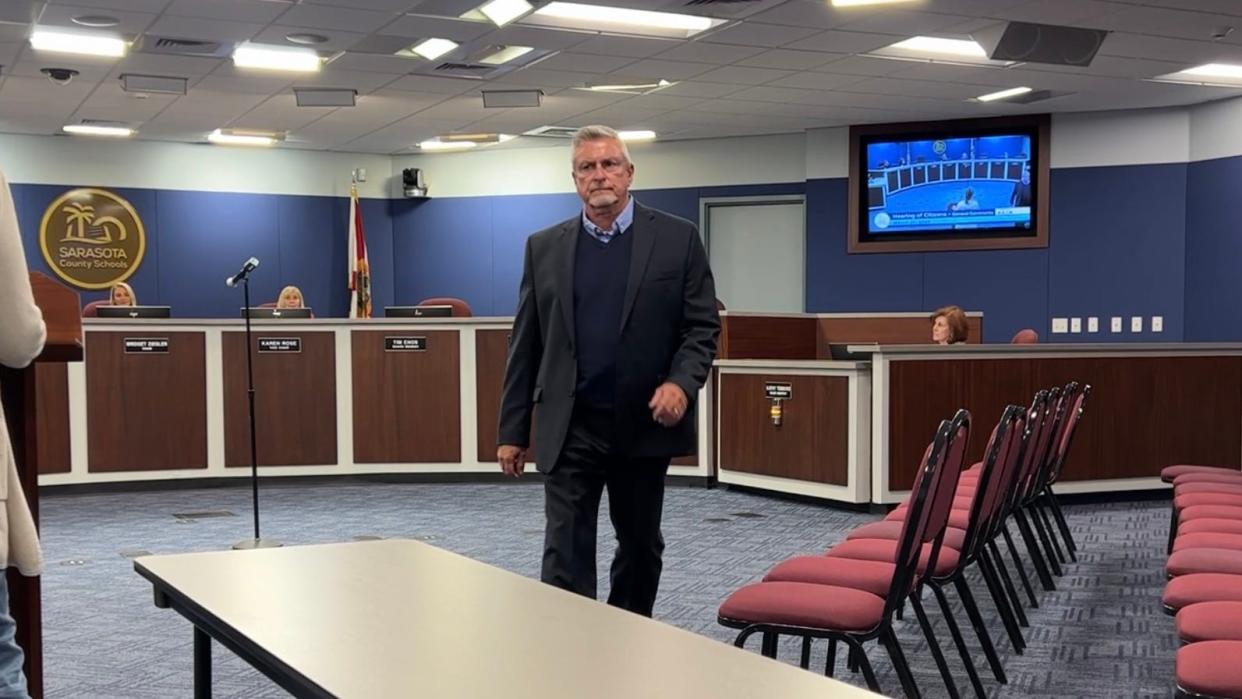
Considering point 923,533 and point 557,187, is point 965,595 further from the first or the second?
point 557,187

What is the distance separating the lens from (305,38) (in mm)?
8273

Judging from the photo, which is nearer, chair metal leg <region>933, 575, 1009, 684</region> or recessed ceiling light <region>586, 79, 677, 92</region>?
chair metal leg <region>933, 575, 1009, 684</region>

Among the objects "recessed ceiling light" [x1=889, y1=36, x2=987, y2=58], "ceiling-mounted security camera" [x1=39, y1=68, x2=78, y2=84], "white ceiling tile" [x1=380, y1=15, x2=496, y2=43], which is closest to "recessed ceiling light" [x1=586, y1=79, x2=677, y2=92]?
"white ceiling tile" [x1=380, y1=15, x2=496, y2=43]

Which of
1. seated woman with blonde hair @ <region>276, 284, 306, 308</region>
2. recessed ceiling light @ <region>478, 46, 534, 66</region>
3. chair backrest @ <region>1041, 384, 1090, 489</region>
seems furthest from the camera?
seated woman with blonde hair @ <region>276, 284, 306, 308</region>

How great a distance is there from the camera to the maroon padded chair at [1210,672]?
2170 millimetres

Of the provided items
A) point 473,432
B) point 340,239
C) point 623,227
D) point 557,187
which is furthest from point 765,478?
point 340,239

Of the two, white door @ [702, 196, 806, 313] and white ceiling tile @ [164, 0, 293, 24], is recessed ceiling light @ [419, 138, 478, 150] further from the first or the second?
white ceiling tile @ [164, 0, 293, 24]

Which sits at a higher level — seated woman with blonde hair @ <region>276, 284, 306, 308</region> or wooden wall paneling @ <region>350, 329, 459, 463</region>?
seated woman with blonde hair @ <region>276, 284, 306, 308</region>

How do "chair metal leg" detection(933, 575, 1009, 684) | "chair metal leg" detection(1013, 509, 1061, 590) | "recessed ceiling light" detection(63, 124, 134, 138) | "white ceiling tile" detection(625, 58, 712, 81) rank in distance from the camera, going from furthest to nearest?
"recessed ceiling light" detection(63, 124, 134, 138), "white ceiling tile" detection(625, 58, 712, 81), "chair metal leg" detection(1013, 509, 1061, 590), "chair metal leg" detection(933, 575, 1009, 684)

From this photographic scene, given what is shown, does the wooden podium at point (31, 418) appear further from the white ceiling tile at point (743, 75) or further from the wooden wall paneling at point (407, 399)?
the white ceiling tile at point (743, 75)

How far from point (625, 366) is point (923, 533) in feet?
2.76

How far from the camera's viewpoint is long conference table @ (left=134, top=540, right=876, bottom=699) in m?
1.38

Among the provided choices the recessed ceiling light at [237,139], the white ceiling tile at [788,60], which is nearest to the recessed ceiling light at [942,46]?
the white ceiling tile at [788,60]

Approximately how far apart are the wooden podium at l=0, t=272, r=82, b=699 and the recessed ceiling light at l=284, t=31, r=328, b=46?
19.9ft
